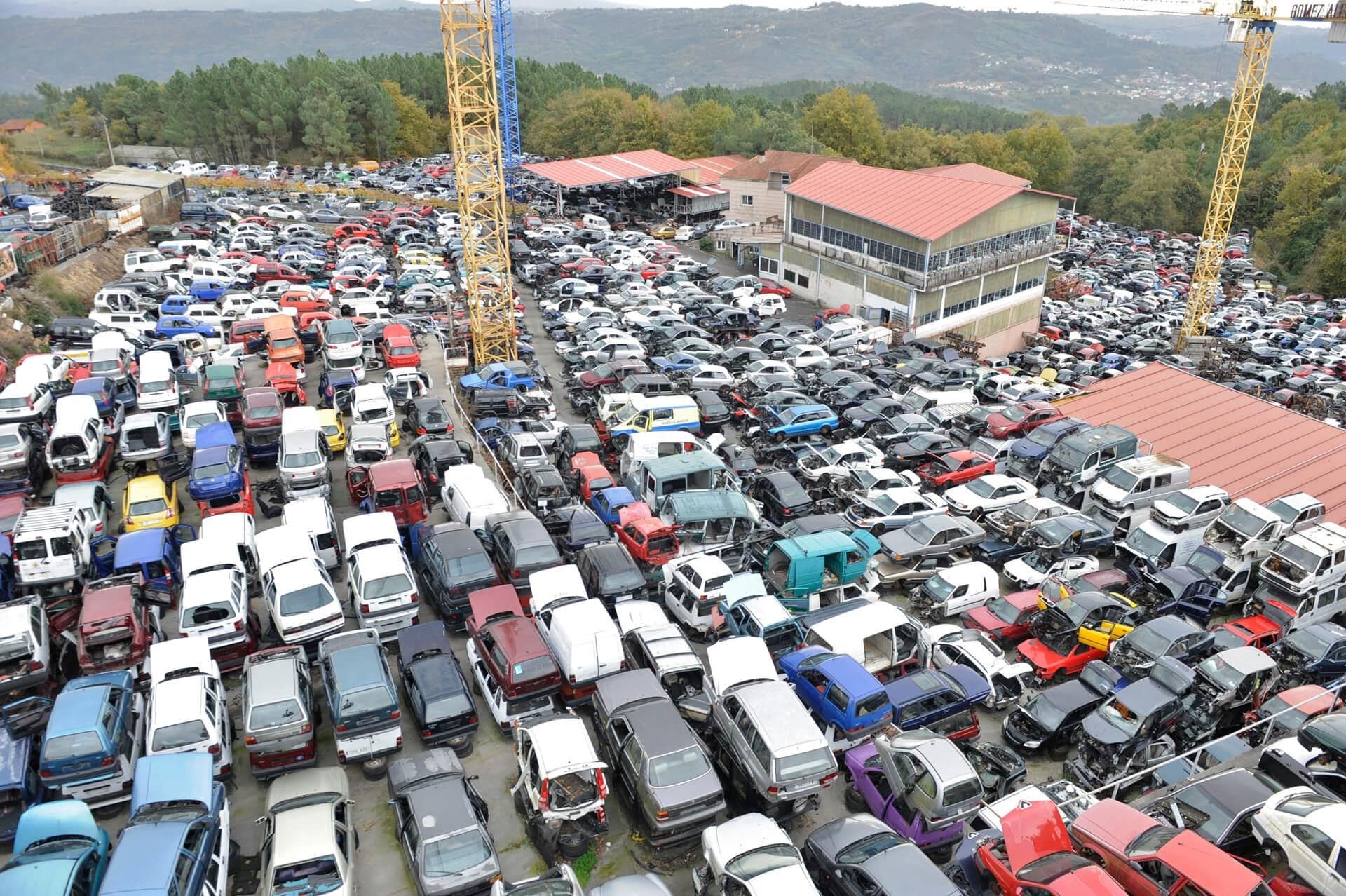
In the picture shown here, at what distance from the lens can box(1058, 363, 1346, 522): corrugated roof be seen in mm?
23750

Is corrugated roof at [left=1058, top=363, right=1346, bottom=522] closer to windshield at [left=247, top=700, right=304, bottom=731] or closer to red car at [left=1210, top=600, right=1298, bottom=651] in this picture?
red car at [left=1210, top=600, right=1298, bottom=651]

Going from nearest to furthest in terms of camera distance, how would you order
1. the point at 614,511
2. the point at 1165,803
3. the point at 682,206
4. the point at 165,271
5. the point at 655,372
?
the point at 1165,803 → the point at 614,511 → the point at 655,372 → the point at 165,271 → the point at 682,206

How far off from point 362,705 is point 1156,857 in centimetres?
1084

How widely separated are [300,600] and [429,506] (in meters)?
5.64

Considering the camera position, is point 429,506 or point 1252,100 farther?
point 1252,100

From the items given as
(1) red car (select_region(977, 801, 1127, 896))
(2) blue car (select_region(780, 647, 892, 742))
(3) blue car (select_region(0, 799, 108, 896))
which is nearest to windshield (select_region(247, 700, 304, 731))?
(3) blue car (select_region(0, 799, 108, 896))

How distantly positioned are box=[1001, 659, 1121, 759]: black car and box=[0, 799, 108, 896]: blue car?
13792 mm

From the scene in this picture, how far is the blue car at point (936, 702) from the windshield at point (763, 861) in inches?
165

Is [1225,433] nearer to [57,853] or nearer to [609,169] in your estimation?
[57,853]

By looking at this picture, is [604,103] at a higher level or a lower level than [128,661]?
higher

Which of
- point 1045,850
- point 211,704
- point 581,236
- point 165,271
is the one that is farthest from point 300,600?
point 581,236

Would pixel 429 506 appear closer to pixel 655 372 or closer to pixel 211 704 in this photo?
pixel 211 704

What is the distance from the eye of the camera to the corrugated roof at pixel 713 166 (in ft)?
235

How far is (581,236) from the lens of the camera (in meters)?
56.2
